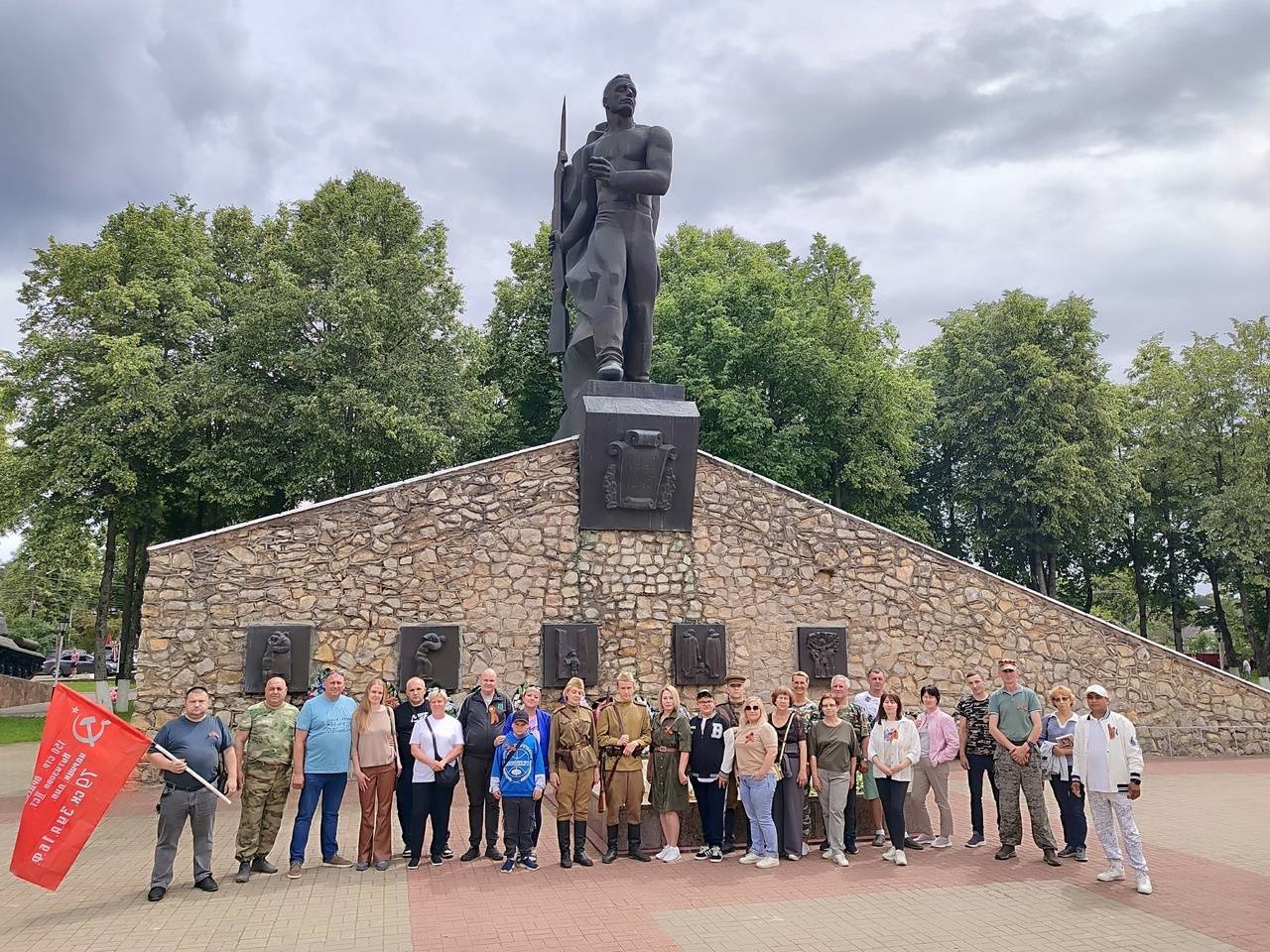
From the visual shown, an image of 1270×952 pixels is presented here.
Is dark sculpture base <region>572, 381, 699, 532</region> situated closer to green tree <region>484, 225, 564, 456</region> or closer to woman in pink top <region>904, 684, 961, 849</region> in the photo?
woman in pink top <region>904, 684, 961, 849</region>

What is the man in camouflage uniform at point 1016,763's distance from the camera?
23.9 feet

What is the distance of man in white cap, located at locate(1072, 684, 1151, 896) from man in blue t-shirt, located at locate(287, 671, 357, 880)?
5.63 meters

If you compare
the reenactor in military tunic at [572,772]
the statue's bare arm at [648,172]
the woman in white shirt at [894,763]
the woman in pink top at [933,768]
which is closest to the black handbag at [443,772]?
the reenactor in military tunic at [572,772]

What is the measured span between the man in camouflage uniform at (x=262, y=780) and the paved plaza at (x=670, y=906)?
22 centimetres

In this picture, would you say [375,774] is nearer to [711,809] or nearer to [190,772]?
[190,772]

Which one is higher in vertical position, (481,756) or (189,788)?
(481,756)

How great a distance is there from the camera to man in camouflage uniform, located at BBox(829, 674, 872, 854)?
7.47 meters

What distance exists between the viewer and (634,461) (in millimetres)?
11742

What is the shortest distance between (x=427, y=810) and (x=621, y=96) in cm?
952

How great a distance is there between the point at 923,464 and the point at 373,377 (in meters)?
18.3

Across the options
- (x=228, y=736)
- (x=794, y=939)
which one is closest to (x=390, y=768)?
(x=228, y=736)

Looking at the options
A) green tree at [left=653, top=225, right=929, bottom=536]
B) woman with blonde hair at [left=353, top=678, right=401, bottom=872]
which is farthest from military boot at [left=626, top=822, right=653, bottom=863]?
green tree at [left=653, top=225, right=929, bottom=536]

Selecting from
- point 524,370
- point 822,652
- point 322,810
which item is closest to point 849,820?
point 322,810

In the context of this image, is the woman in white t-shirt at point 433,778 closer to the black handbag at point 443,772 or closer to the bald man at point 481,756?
the black handbag at point 443,772
